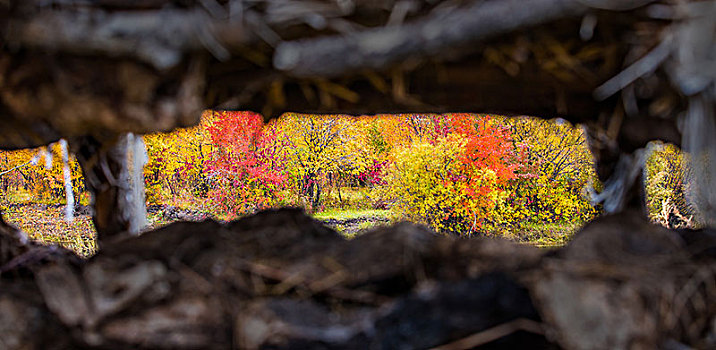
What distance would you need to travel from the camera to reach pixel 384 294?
0.80 metres

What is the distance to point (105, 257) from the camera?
932 millimetres

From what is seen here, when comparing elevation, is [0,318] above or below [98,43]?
below

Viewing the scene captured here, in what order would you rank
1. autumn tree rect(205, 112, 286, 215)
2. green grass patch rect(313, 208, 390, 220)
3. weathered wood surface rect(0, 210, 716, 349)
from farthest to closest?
1. green grass patch rect(313, 208, 390, 220)
2. autumn tree rect(205, 112, 286, 215)
3. weathered wood surface rect(0, 210, 716, 349)

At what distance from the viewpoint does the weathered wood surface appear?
0.68 meters

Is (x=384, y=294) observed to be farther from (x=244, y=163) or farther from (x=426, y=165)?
(x=244, y=163)

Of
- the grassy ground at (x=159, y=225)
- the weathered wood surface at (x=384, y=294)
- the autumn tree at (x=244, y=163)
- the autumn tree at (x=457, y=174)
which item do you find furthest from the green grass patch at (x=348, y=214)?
the weathered wood surface at (x=384, y=294)

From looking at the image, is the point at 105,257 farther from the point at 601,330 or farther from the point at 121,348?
the point at 601,330

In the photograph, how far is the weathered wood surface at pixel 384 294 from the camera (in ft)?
2.22

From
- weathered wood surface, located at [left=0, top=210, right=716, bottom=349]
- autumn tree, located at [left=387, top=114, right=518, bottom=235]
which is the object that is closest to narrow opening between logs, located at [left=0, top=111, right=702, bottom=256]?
autumn tree, located at [left=387, top=114, right=518, bottom=235]

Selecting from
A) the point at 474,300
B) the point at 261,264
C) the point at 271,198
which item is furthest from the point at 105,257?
the point at 271,198

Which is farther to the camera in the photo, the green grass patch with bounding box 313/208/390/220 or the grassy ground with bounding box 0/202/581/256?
the green grass patch with bounding box 313/208/390/220

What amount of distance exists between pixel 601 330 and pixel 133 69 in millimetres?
810

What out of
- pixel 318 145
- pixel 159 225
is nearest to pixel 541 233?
pixel 318 145

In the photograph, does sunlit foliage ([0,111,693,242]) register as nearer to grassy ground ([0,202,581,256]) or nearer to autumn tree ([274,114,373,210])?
autumn tree ([274,114,373,210])
